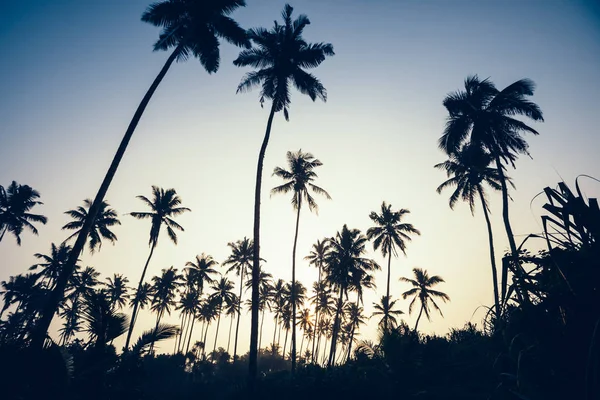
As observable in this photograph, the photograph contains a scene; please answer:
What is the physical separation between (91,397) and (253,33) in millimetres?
18620

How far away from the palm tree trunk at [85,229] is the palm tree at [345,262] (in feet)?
74.8

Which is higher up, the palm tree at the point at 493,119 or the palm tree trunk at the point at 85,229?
the palm tree at the point at 493,119

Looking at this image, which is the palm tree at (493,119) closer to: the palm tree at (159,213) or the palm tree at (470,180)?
the palm tree at (470,180)

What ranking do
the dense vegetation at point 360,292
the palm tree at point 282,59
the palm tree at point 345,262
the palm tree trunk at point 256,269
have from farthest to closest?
the palm tree at point 345,262
the palm tree at point 282,59
the palm tree trunk at point 256,269
the dense vegetation at point 360,292

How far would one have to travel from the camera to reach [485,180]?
24109 millimetres

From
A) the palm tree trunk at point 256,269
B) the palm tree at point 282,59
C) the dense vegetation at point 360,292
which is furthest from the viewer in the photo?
the palm tree at point 282,59

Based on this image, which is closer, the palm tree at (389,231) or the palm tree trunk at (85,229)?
the palm tree trunk at (85,229)

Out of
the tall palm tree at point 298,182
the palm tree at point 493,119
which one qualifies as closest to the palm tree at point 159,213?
the tall palm tree at point 298,182

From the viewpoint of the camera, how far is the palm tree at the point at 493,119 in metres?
17.6

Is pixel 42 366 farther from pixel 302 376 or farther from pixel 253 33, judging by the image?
pixel 253 33

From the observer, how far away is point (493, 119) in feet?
60.2

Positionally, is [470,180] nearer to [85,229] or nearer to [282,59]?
[282,59]

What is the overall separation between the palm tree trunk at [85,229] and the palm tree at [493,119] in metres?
18.6

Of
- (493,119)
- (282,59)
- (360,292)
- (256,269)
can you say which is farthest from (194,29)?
(360,292)
